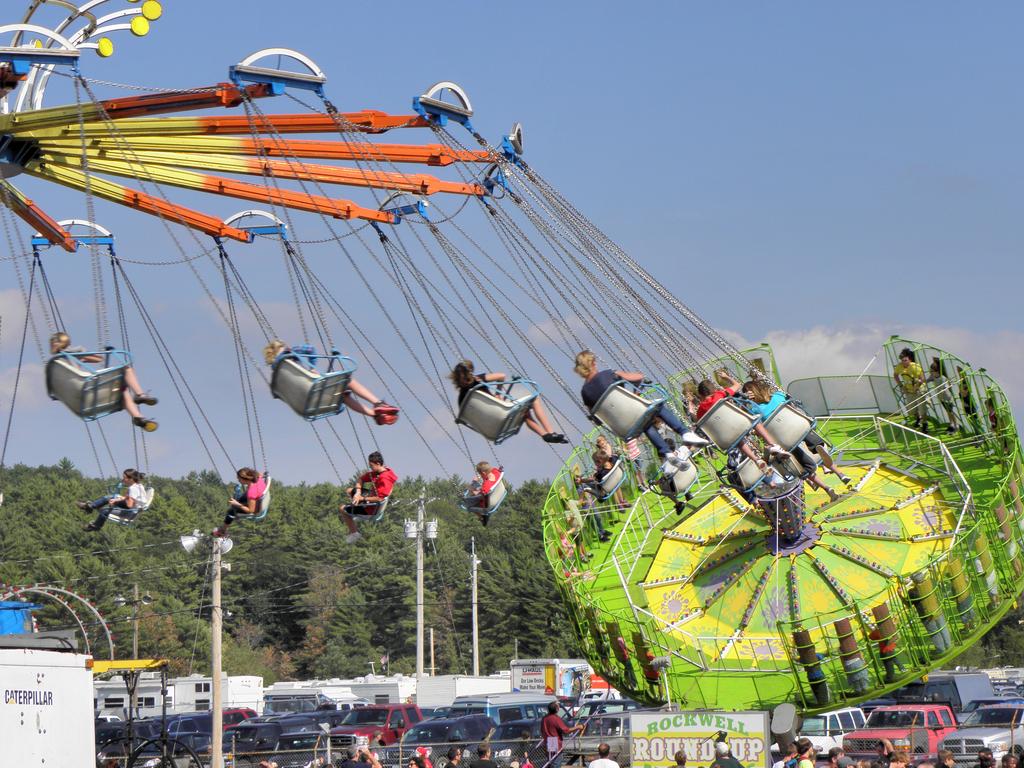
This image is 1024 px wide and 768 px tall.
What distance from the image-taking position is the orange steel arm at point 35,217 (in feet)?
71.4

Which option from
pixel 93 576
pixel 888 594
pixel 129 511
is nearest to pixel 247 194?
pixel 129 511

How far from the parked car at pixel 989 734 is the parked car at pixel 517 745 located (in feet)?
23.3

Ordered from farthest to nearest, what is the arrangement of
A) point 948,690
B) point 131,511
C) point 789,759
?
point 948,690 < point 131,511 < point 789,759

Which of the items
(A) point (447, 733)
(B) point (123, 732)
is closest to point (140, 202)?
(B) point (123, 732)

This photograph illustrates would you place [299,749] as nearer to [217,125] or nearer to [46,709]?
[46,709]

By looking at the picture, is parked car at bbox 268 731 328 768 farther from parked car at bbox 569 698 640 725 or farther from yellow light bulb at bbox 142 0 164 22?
yellow light bulb at bbox 142 0 164 22

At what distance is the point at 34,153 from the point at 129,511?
513 centimetres

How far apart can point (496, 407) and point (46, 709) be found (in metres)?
6.33

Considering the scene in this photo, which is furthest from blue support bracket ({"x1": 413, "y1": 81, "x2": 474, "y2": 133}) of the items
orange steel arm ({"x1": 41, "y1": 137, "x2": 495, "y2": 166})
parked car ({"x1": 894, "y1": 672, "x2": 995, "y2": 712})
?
parked car ({"x1": 894, "y1": 672, "x2": 995, "y2": 712})

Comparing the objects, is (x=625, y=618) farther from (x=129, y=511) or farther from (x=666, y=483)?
(x=129, y=511)

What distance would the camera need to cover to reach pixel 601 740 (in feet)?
90.6

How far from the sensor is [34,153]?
1969 cm

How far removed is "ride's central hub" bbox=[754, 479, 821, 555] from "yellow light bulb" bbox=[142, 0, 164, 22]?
43.5ft

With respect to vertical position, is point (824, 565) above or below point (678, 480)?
below
